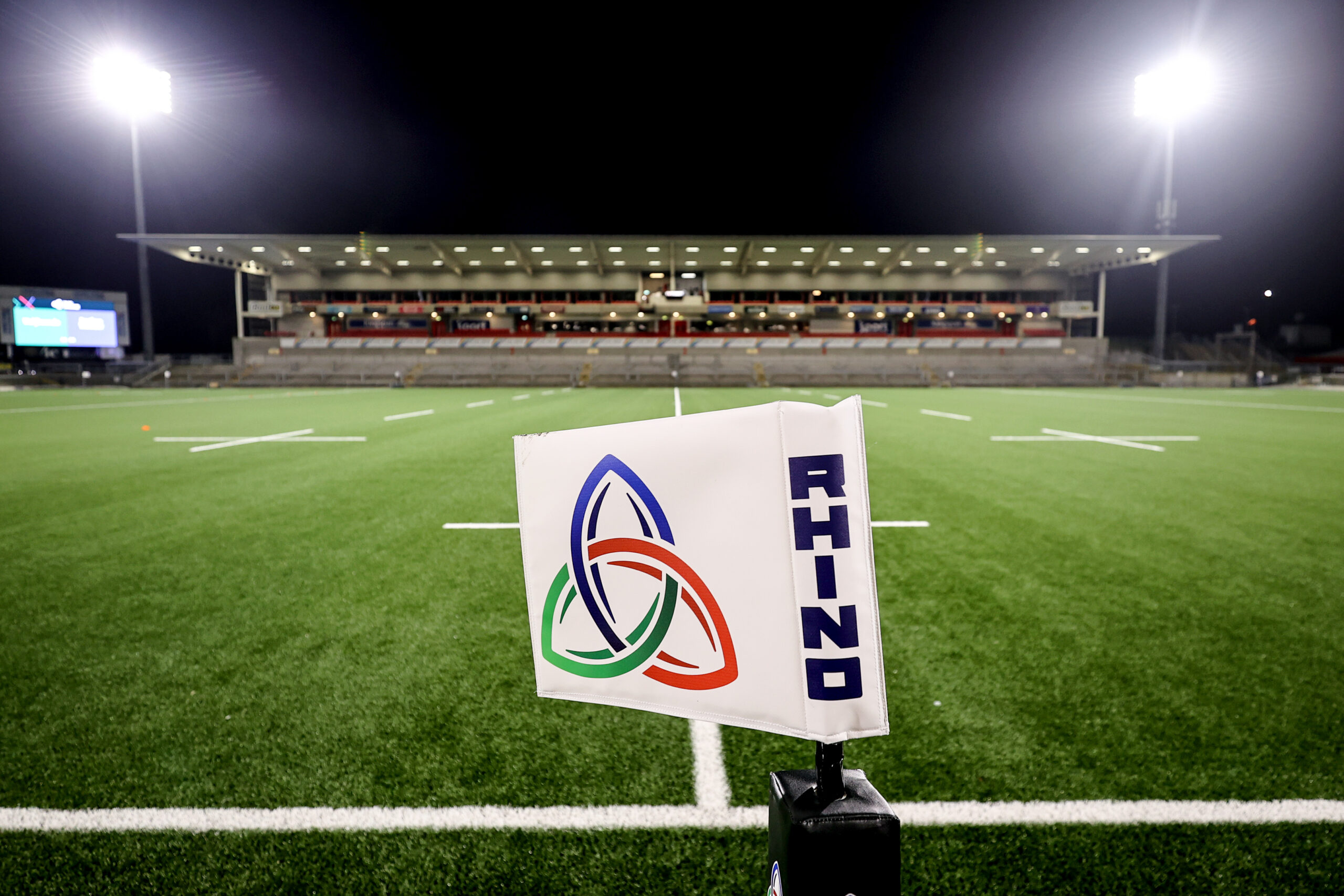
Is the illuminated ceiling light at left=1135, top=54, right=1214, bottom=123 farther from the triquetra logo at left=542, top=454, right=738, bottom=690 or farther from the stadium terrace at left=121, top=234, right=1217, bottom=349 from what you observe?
the triquetra logo at left=542, top=454, right=738, bottom=690

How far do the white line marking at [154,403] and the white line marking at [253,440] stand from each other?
906 cm

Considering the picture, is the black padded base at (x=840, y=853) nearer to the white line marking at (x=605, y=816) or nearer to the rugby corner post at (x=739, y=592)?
the rugby corner post at (x=739, y=592)

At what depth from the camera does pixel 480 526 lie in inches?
186

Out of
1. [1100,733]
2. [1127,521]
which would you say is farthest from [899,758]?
[1127,521]

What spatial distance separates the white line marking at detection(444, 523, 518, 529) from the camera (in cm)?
467

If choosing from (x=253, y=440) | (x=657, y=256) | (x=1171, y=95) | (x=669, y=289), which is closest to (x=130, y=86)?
(x=657, y=256)

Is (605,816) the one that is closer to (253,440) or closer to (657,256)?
(253,440)

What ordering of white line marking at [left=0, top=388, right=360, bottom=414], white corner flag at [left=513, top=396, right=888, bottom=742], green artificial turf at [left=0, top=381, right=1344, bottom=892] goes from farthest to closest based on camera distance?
white line marking at [left=0, top=388, right=360, bottom=414]
green artificial turf at [left=0, top=381, right=1344, bottom=892]
white corner flag at [left=513, top=396, right=888, bottom=742]

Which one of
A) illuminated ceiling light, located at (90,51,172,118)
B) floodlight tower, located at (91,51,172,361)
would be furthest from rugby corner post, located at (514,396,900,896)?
illuminated ceiling light, located at (90,51,172,118)

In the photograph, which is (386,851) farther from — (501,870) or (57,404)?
(57,404)

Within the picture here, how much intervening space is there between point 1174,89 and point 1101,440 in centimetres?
3506

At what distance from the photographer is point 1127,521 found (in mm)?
4699

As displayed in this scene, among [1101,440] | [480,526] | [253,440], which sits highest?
[253,440]

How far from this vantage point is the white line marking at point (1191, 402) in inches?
623
